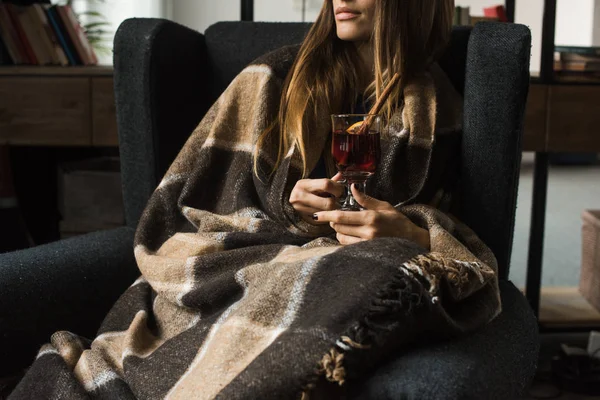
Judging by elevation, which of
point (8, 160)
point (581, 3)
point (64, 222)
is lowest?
point (64, 222)

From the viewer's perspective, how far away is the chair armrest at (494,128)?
143cm

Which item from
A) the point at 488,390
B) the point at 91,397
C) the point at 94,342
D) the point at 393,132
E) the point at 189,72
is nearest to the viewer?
the point at 488,390

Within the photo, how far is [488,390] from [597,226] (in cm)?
168

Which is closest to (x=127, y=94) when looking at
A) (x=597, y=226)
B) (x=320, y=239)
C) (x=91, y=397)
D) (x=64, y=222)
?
(x=320, y=239)

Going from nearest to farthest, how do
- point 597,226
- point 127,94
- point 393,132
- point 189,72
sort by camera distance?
1. point 393,132
2. point 127,94
3. point 189,72
4. point 597,226

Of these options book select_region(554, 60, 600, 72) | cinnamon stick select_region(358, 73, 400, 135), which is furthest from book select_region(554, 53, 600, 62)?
cinnamon stick select_region(358, 73, 400, 135)

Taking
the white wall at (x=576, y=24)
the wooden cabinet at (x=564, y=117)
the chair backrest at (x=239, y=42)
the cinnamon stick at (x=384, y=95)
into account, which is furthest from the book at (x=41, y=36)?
the white wall at (x=576, y=24)

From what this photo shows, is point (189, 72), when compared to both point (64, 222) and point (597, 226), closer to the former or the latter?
point (64, 222)

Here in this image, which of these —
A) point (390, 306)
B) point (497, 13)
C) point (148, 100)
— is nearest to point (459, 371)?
point (390, 306)

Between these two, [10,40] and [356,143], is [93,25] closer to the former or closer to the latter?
[10,40]

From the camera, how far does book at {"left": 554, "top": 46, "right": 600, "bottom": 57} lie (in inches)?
91.0

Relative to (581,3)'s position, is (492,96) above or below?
below

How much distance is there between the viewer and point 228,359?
1064 mm

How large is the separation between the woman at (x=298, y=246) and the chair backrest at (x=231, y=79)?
9cm
